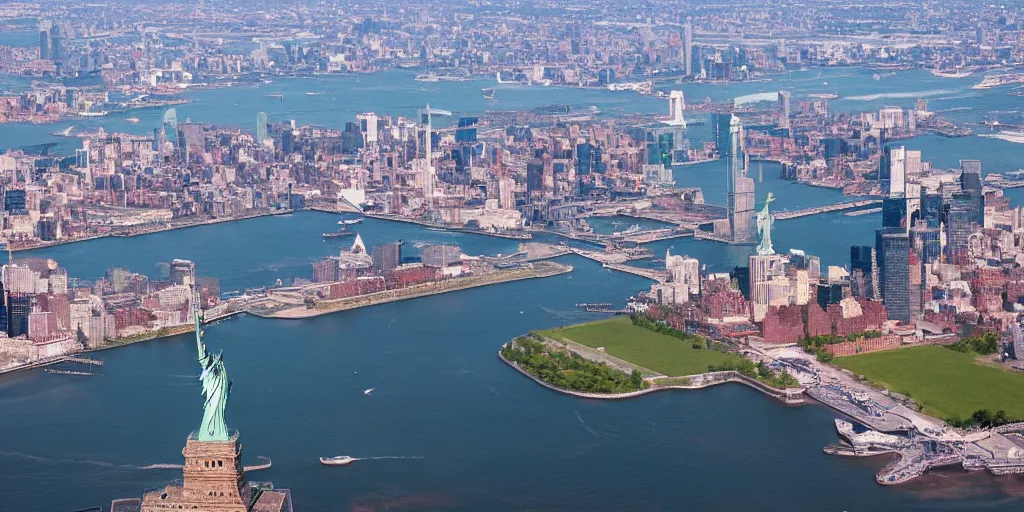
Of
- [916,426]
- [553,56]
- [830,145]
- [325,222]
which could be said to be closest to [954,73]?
[553,56]

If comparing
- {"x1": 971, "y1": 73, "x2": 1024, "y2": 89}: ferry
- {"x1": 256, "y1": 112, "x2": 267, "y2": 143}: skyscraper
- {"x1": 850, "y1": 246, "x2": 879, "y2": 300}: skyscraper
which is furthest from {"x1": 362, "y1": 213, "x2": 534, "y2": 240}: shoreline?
{"x1": 971, "y1": 73, "x2": 1024, "y2": 89}: ferry

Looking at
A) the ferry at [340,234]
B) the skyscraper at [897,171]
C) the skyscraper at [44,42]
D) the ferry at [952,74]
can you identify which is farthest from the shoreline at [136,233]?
the skyscraper at [44,42]

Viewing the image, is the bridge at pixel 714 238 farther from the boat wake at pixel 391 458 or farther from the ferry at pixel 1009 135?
the ferry at pixel 1009 135

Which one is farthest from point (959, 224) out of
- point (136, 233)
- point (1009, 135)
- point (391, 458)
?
point (1009, 135)

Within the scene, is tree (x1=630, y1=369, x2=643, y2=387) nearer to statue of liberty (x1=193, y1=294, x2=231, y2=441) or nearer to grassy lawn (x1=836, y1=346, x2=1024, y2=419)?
grassy lawn (x1=836, y1=346, x2=1024, y2=419)

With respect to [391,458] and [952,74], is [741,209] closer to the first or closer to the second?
[391,458]
